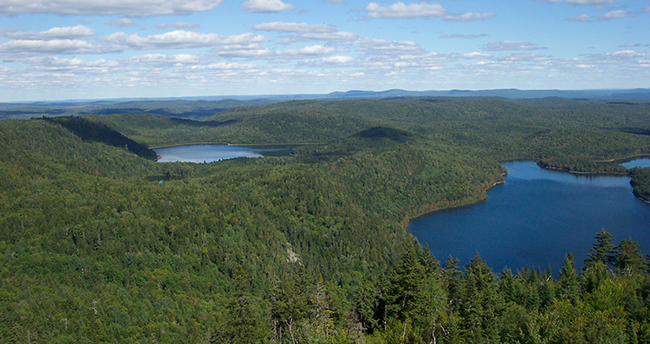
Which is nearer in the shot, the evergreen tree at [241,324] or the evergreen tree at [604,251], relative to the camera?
the evergreen tree at [241,324]

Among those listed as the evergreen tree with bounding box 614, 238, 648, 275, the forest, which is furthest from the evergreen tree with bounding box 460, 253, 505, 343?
the evergreen tree with bounding box 614, 238, 648, 275

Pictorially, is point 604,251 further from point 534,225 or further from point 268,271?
point 534,225

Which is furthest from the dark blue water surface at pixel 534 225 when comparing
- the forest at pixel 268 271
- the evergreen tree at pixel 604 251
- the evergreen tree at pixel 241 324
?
the evergreen tree at pixel 241 324

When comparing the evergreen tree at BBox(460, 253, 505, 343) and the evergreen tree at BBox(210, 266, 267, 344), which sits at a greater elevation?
the evergreen tree at BBox(210, 266, 267, 344)

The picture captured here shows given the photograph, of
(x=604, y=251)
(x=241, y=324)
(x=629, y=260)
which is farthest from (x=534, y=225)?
(x=241, y=324)

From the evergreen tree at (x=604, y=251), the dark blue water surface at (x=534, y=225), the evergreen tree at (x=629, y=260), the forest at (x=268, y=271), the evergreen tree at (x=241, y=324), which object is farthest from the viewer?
the dark blue water surface at (x=534, y=225)

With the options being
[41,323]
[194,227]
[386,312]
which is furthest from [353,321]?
[194,227]

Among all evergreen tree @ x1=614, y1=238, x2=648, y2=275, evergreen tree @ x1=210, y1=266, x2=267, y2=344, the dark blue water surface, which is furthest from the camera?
the dark blue water surface

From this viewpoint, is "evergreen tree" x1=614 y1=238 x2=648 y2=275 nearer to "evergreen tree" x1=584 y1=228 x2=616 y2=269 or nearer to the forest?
the forest

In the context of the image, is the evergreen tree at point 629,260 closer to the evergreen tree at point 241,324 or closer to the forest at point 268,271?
the forest at point 268,271
